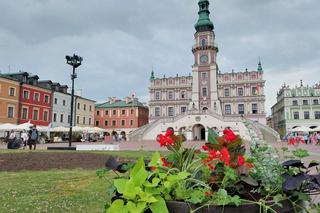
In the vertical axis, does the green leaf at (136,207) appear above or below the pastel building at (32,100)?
below

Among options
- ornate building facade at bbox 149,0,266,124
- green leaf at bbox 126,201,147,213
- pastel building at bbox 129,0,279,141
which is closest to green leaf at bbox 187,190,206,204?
→ green leaf at bbox 126,201,147,213

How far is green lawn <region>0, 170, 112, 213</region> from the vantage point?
165 inches

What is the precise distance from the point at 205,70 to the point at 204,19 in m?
11.1

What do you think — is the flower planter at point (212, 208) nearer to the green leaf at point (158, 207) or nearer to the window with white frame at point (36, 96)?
the green leaf at point (158, 207)

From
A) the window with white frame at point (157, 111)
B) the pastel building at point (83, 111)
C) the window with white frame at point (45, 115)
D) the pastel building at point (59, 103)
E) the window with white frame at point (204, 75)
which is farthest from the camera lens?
the window with white frame at point (157, 111)

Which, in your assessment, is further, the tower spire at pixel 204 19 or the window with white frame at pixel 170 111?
the window with white frame at pixel 170 111

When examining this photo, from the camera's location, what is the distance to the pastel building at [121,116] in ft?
200

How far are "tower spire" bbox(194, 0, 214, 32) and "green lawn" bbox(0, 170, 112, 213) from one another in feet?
167

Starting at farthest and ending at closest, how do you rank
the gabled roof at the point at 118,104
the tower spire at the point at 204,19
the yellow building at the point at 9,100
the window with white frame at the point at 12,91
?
the gabled roof at the point at 118,104, the tower spire at the point at 204,19, the window with white frame at the point at 12,91, the yellow building at the point at 9,100

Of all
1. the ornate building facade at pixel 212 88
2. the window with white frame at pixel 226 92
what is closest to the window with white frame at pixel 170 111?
the ornate building facade at pixel 212 88

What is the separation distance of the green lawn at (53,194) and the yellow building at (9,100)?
3369cm

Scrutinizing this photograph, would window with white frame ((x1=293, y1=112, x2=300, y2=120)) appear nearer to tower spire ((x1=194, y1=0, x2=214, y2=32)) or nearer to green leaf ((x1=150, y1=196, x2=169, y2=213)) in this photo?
tower spire ((x1=194, y1=0, x2=214, y2=32))

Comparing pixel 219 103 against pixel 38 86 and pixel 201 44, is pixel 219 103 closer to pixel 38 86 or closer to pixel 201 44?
pixel 201 44

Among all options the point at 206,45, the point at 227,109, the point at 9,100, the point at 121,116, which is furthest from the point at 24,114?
the point at 227,109
